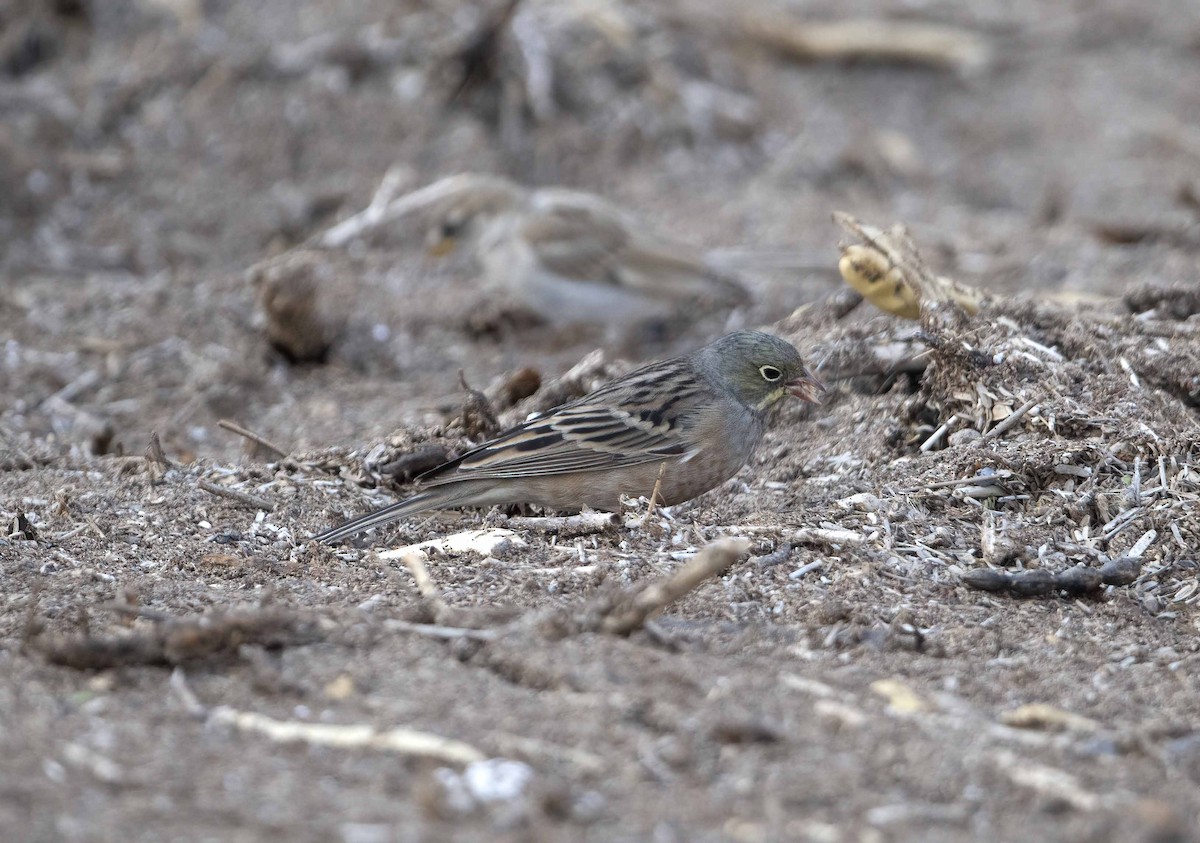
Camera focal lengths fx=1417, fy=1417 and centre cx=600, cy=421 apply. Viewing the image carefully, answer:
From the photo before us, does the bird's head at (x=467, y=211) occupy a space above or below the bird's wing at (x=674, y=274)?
above

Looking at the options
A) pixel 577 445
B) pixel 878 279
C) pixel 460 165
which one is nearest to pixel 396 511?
pixel 577 445

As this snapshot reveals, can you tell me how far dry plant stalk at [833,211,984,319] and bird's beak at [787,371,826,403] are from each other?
1.57 ft

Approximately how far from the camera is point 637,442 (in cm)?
593

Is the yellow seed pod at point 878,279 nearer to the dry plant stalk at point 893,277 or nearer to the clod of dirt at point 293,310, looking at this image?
the dry plant stalk at point 893,277

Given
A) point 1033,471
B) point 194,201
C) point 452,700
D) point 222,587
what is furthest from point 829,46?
point 452,700

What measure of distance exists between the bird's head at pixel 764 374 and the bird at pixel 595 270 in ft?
10.0

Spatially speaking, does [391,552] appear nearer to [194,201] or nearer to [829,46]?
[194,201]

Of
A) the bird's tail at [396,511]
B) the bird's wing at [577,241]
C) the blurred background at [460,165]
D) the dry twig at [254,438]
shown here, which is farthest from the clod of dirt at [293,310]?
the bird's tail at [396,511]

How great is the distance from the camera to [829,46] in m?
13.4

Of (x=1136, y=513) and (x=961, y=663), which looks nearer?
(x=961, y=663)

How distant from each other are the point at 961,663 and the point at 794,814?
49.2 inches

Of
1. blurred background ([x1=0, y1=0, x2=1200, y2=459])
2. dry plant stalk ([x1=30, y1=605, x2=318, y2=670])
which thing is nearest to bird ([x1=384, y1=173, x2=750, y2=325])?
blurred background ([x1=0, y1=0, x2=1200, y2=459])

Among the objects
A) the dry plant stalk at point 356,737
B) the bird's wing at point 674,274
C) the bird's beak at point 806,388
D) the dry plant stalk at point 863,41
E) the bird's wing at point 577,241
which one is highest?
the dry plant stalk at point 356,737

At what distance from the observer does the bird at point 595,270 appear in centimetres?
948
